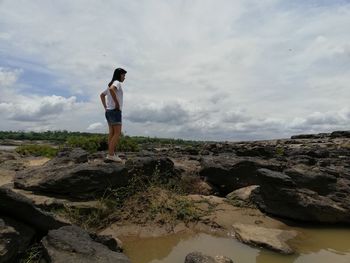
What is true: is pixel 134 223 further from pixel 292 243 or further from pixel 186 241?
pixel 292 243

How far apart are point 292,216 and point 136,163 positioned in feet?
11.2

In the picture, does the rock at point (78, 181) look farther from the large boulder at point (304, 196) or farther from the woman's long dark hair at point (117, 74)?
the large boulder at point (304, 196)

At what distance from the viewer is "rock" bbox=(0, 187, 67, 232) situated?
536 cm

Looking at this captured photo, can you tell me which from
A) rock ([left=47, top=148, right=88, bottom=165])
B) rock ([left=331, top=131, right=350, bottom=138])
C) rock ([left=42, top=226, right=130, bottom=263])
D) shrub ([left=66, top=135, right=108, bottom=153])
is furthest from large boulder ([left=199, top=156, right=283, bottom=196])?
rock ([left=331, top=131, right=350, bottom=138])

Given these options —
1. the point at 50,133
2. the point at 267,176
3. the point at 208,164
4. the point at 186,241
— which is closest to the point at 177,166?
the point at 208,164

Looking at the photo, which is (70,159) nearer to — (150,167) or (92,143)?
(150,167)

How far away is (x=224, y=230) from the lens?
7.96 metres

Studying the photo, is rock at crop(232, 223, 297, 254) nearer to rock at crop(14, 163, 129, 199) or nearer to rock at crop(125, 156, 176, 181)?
rock at crop(125, 156, 176, 181)

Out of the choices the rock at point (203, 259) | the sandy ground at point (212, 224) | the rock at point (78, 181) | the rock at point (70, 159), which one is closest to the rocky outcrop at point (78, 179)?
the rock at point (78, 181)

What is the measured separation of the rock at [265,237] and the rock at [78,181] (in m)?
2.50

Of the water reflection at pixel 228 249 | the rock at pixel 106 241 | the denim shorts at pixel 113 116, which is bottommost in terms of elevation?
the water reflection at pixel 228 249

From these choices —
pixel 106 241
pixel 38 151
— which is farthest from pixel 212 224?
pixel 38 151

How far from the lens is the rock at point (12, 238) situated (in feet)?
16.1

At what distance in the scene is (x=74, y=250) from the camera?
4.79m
